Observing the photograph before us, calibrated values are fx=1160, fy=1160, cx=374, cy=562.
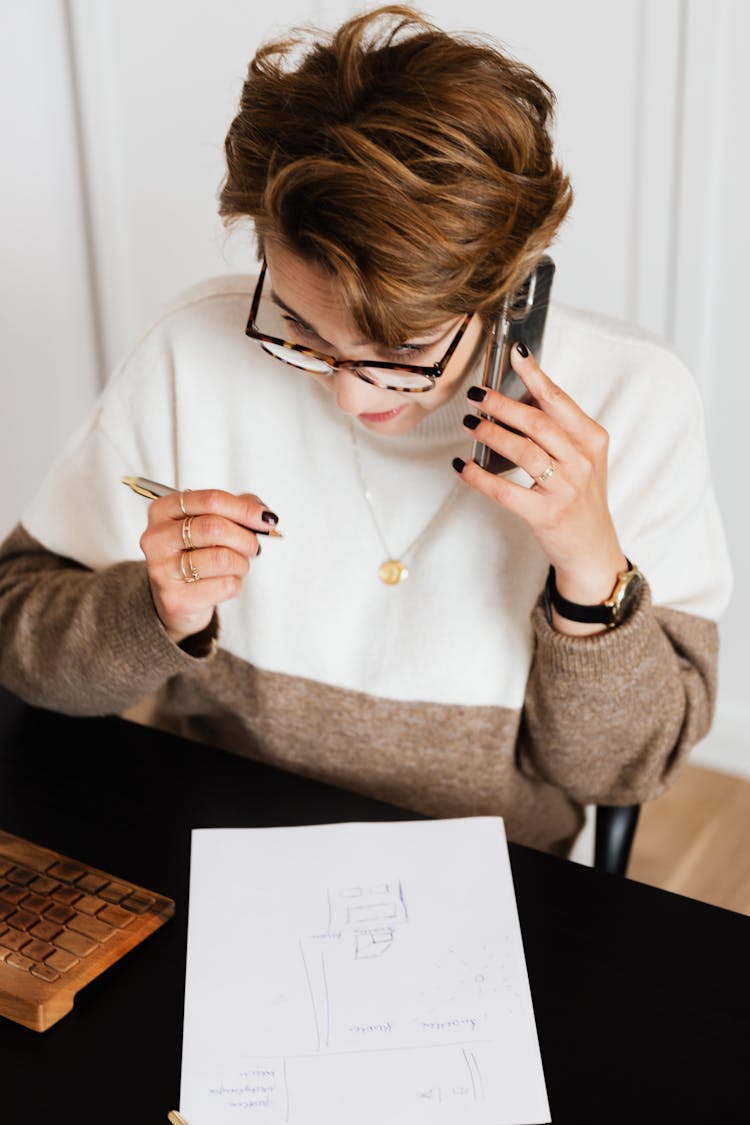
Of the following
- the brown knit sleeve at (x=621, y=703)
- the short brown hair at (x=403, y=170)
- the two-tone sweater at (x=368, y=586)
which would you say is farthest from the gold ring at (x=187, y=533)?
→ the brown knit sleeve at (x=621, y=703)

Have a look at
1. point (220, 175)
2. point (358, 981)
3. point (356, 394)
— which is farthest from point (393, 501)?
point (220, 175)

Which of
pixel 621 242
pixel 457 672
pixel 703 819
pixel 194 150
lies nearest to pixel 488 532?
pixel 457 672

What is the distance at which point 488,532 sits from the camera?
1218 mm

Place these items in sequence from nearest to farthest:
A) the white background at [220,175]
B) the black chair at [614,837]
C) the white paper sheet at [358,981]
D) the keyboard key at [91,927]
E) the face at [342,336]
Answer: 1. the white paper sheet at [358,981]
2. the keyboard key at [91,927]
3. the face at [342,336]
4. the black chair at [614,837]
5. the white background at [220,175]

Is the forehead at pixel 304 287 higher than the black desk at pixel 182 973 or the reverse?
higher

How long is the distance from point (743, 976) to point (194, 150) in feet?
6.64

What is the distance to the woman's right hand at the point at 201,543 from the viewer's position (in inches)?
39.4

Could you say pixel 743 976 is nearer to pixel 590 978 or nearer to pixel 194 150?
pixel 590 978

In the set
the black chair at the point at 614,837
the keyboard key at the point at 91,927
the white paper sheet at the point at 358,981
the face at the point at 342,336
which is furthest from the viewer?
the black chair at the point at 614,837

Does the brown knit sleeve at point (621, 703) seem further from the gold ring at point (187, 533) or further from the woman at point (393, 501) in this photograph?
the gold ring at point (187, 533)

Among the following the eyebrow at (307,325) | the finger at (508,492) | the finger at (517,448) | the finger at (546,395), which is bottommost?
the finger at (508,492)

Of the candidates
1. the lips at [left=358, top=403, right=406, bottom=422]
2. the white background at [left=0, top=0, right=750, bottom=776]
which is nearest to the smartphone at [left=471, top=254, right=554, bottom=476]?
the lips at [left=358, top=403, right=406, bottom=422]

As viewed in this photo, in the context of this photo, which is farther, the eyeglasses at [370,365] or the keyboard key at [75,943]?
the eyeglasses at [370,365]

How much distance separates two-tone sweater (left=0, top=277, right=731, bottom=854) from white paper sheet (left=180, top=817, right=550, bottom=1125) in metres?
0.22
